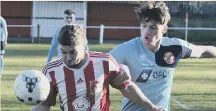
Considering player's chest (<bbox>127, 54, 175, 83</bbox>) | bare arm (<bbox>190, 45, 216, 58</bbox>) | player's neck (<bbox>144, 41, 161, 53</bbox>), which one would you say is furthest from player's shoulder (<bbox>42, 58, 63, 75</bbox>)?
bare arm (<bbox>190, 45, 216, 58</bbox>)

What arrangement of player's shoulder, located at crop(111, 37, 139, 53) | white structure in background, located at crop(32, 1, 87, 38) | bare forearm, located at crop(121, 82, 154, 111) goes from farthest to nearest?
white structure in background, located at crop(32, 1, 87, 38), player's shoulder, located at crop(111, 37, 139, 53), bare forearm, located at crop(121, 82, 154, 111)

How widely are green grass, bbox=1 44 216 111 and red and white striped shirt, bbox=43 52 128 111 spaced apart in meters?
5.96

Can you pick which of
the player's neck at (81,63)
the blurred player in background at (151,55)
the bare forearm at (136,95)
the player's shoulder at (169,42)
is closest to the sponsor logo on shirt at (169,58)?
the blurred player in background at (151,55)

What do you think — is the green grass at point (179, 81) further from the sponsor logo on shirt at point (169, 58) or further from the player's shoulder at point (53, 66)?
the player's shoulder at point (53, 66)

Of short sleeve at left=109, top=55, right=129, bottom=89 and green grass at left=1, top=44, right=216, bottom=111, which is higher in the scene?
short sleeve at left=109, top=55, right=129, bottom=89

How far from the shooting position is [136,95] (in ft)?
17.8

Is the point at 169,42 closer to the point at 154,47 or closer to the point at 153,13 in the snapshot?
the point at 154,47

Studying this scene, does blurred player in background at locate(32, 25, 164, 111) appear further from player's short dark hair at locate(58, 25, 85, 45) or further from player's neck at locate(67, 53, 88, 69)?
player's short dark hair at locate(58, 25, 85, 45)

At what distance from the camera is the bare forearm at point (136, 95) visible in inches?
213

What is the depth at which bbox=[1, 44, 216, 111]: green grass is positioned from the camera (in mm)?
11922

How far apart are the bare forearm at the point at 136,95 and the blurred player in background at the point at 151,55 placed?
0.28 m

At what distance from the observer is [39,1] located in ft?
121

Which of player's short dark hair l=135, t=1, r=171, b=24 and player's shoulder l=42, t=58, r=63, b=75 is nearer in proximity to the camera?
player's shoulder l=42, t=58, r=63, b=75

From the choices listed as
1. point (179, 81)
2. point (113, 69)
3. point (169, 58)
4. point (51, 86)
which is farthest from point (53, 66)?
point (179, 81)
